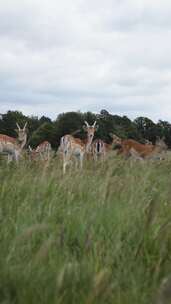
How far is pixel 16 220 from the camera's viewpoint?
161 inches

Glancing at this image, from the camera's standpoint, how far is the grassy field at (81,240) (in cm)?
296

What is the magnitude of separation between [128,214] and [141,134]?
3509 cm

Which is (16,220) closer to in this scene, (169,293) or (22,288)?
(22,288)

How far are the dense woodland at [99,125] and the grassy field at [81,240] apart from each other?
2222cm

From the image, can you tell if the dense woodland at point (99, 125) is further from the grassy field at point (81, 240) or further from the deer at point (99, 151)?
the grassy field at point (81, 240)

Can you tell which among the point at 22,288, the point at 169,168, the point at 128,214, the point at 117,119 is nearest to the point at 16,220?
the point at 128,214

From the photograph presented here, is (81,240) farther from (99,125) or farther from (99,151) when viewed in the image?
(99,125)

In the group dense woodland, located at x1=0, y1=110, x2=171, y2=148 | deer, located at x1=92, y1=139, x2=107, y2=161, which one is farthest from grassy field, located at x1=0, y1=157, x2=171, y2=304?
dense woodland, located at x1=0, y1=110, x2=171, y2=148

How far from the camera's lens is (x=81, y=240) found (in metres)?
3.80

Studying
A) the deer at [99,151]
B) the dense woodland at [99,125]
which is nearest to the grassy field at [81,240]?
the deer at [99,151]

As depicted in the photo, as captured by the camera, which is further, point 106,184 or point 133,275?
point 106,184

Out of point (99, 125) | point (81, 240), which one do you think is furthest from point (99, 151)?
point (81, 240)

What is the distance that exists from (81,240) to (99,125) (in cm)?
2874

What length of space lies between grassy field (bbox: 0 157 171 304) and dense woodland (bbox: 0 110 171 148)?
22.2 metres
